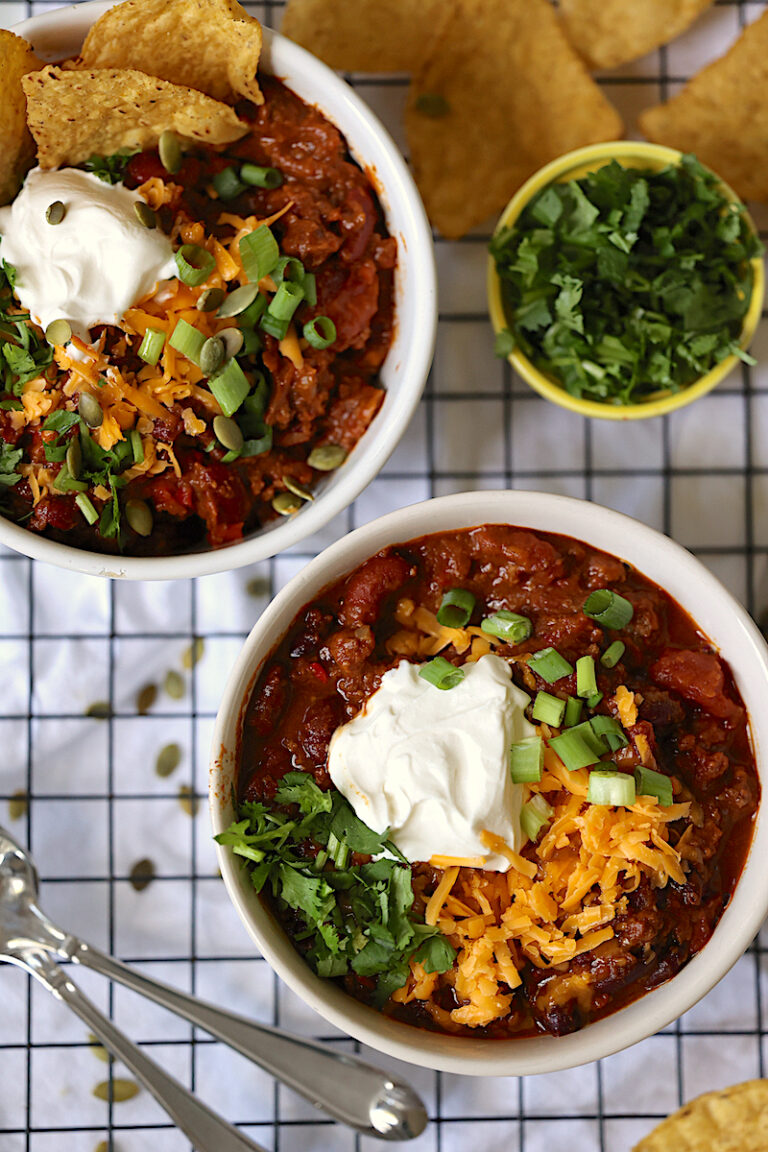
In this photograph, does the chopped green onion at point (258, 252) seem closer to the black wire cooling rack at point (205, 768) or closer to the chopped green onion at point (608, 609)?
the black wire cooling rack at point (205, 768)

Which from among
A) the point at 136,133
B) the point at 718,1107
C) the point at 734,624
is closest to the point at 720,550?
the point at 734,624

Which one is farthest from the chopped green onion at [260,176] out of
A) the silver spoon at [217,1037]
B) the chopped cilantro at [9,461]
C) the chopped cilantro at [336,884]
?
the silver spoon at [217,1037]

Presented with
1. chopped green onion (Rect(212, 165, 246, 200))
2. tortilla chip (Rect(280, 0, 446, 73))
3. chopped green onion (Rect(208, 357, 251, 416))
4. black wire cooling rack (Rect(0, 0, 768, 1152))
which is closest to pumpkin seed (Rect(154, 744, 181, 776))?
black wire cooling rack (Rect(0, 0, 768, 1152))

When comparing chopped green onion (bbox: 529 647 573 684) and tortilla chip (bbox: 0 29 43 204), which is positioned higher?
tortilla chip (bbox: 0 29 43 204)

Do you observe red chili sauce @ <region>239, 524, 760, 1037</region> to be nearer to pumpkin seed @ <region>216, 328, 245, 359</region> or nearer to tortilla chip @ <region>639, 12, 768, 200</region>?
pumpkin seed @ <region>216, 328, 245, 359</region>

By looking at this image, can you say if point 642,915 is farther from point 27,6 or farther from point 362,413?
point 27,6

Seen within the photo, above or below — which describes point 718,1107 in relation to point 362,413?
below
